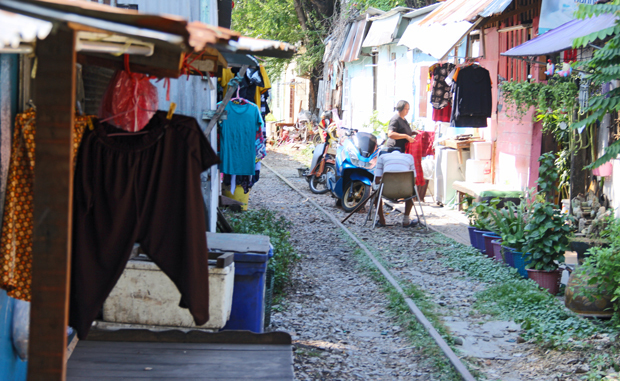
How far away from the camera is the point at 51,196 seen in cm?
242

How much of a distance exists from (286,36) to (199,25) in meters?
25.8

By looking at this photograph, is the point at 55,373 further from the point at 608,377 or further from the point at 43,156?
the point at 608,377

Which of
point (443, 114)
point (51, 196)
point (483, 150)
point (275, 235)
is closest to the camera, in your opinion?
point (51, 196)

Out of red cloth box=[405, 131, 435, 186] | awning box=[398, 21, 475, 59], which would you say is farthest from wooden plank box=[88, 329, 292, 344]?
red cloth box=[405, 131, 435, 186]

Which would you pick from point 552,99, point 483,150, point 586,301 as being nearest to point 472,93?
point 483,150

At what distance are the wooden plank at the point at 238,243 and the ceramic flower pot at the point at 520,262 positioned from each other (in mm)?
3452

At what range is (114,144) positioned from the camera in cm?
333

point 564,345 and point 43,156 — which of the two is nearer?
point 43,156

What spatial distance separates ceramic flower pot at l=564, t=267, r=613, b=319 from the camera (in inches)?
236

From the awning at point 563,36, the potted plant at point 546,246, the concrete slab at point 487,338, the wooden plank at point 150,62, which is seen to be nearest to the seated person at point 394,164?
the awning at point 563,36

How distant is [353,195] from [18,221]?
10.1 metres

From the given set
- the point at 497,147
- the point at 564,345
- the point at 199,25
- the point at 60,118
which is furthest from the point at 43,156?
the point at 497,147

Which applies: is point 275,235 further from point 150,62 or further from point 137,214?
point 150,62

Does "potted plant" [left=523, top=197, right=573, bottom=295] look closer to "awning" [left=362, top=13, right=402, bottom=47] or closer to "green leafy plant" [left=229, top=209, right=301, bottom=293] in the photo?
"green leafy plant" [left=229, top=209, right=301, bottom=293]
